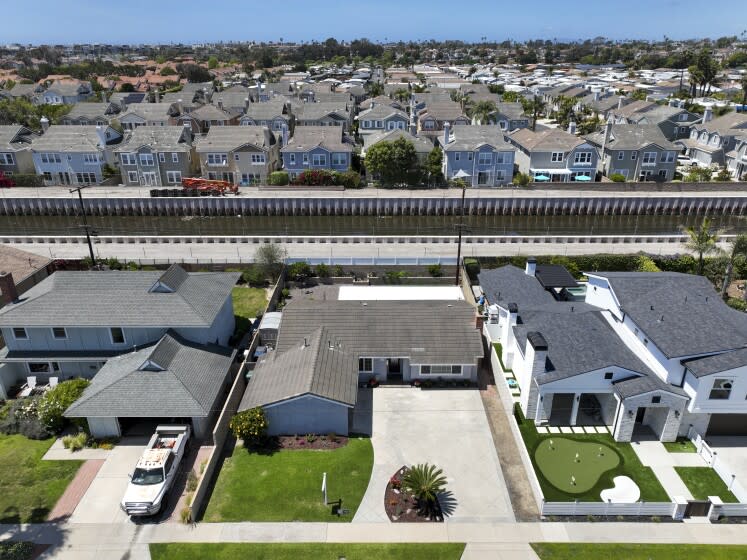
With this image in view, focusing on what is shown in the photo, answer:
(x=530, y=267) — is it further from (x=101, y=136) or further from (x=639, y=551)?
(x=101, y=136)

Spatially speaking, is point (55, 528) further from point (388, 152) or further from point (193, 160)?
point (193, 160)

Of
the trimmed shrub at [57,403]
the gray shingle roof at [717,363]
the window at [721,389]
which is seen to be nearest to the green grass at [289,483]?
the trimmed shrub at [57,403]

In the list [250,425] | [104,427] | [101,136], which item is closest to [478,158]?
[101,136]

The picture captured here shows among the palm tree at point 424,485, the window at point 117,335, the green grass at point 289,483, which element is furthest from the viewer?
the window at point 117,335

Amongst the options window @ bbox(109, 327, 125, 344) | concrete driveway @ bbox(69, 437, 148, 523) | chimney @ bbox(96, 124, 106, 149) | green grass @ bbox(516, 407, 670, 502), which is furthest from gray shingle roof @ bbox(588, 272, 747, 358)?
chimney @ bbox(96, 124, 106, 149)

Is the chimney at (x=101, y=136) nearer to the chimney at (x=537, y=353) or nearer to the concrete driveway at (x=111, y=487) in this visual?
the concrete driveway at (x=111, y=487)
